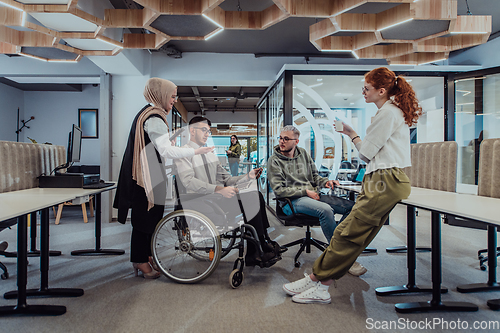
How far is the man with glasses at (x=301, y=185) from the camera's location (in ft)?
8.02

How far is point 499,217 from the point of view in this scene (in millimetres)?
1238

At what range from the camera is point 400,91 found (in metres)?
1.80

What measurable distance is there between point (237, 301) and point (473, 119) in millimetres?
5024

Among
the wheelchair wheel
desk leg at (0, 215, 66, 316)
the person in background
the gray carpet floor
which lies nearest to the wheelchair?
the wheelchair wheel

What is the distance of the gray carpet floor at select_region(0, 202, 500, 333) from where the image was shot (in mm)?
1695

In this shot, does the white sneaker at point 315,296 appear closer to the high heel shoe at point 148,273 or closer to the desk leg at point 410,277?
the desk leg at point 410,277

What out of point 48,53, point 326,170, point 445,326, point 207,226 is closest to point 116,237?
Answer: point 207,226

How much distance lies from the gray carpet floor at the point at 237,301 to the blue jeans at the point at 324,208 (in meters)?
0.44

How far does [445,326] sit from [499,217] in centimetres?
85

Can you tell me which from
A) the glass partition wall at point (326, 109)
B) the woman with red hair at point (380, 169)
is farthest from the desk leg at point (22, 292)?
the glass partition wall at point (326, 109)

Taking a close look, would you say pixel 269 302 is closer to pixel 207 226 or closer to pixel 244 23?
pixel 207 226

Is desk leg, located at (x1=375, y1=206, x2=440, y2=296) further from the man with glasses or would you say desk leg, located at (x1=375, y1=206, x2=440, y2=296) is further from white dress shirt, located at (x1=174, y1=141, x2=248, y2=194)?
white dress shirt, located at (x1=174, y1=141, x2=248, y2=194)

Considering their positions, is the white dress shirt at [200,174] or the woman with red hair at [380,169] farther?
the white dress shirt at [200,174]

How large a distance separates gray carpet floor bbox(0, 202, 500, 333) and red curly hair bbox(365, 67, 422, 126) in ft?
4.01
